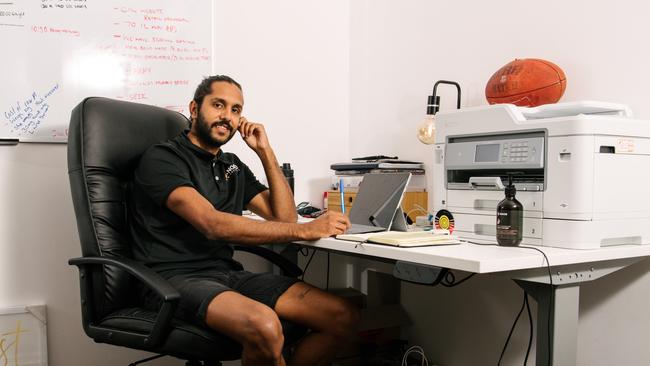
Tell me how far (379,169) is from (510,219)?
0.96m

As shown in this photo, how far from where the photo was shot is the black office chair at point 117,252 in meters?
1.52

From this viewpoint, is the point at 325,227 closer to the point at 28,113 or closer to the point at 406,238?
the point at 406,238

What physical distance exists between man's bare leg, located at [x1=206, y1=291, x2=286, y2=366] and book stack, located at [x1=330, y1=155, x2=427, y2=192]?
1.09m

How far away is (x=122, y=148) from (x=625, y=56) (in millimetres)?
1657

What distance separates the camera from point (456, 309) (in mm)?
2520

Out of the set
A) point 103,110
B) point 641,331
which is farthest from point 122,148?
point 641,331

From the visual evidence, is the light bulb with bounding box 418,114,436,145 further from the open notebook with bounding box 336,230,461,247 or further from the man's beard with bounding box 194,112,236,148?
the man's beard with bounding box 194,112,236,148

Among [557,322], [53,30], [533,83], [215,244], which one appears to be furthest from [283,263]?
[53,30]

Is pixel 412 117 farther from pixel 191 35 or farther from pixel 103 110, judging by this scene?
pixel 103 110

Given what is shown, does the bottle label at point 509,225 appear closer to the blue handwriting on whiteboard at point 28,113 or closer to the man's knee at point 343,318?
the man's knee at point 343,318

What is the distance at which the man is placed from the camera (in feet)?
5.07

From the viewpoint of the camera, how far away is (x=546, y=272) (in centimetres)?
140

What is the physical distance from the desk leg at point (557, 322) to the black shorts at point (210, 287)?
72 centimetres

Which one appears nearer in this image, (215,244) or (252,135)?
(215,244)
